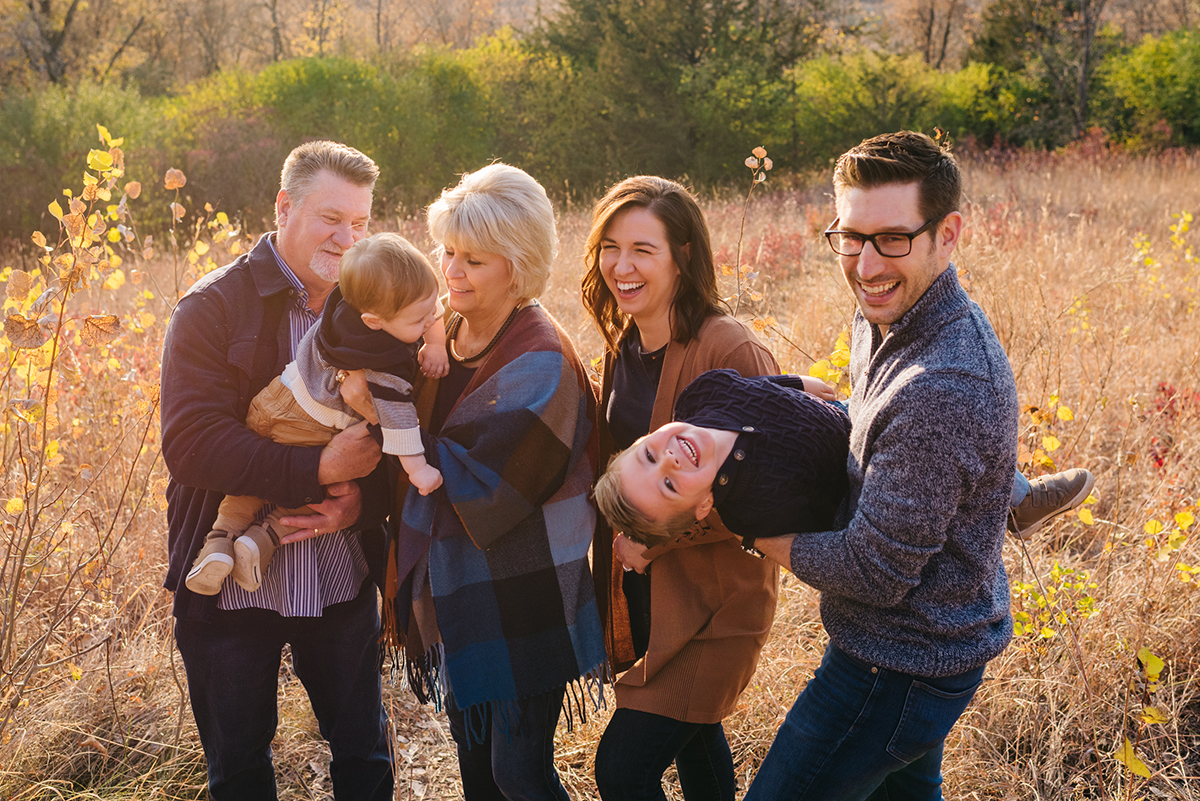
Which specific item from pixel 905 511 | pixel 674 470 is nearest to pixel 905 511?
pixel 905 511

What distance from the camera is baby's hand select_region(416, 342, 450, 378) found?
208cm

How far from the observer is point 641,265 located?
213 centimetres

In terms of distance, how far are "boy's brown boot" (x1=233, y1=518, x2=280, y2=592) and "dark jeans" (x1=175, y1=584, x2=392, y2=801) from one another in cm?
16

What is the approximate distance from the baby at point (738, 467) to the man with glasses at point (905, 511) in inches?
2.4

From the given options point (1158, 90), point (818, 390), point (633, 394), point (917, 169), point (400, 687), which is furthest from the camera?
point (1158, 90)

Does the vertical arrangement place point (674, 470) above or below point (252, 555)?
above

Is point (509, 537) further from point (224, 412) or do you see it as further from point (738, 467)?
point (224, 412)

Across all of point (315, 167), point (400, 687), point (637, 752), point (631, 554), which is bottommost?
point (400, 687)

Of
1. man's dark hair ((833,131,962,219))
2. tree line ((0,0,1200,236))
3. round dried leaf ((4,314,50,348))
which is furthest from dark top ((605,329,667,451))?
tree line ((0,0,1200,236))

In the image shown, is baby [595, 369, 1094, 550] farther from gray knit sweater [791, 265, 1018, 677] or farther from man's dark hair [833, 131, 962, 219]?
man's dark hair [833, 131, 962, 219]

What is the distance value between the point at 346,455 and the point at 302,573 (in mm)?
373

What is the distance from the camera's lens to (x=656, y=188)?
7.14ft

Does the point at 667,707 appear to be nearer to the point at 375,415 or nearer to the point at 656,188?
the point at 375,415

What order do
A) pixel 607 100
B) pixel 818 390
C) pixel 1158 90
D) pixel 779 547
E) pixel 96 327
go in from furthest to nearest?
pixel 1158 90
pixel 607 100
pixel 818 390
pixel 96 327
pixel 779 547
